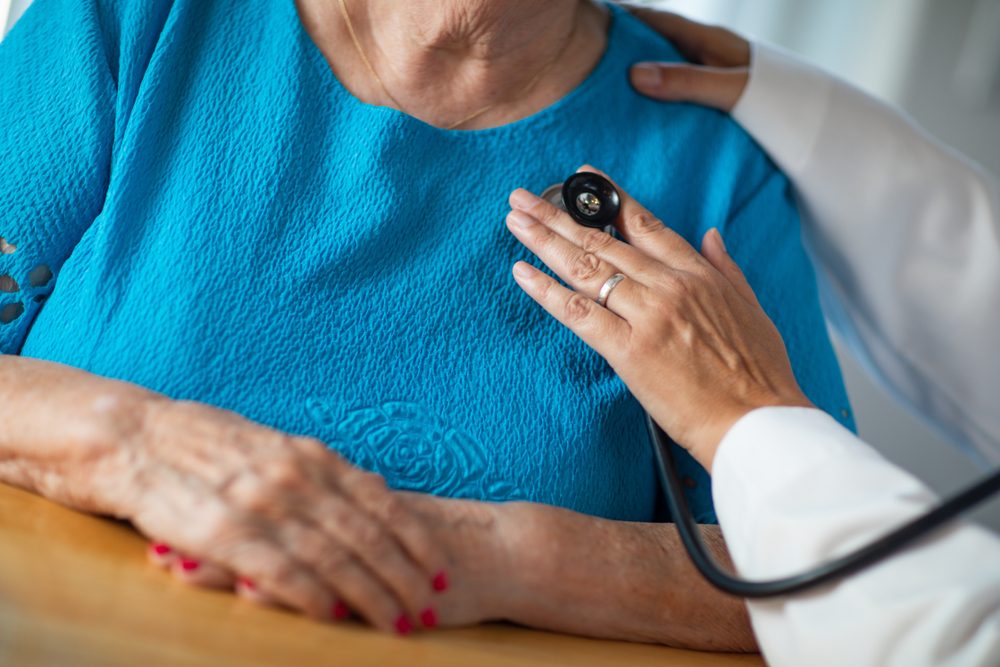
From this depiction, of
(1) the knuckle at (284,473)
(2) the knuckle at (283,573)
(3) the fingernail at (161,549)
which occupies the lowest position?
(3) the fingernail at (161,549)

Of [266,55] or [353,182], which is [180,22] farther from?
[353,182]

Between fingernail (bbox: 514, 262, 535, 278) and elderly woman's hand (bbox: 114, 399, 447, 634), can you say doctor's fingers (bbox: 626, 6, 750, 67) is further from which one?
elderly woman's hand (bbox: 114, 399, 447, 634)

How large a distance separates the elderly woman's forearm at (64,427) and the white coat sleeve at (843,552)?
481 mm

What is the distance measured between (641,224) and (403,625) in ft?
1.57

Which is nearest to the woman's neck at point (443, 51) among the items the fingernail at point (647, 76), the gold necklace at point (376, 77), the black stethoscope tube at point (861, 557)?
the gold necklace at point (376, 77)

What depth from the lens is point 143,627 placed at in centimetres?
58

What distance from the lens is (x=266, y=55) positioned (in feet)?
3.31

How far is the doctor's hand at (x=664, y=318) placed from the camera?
34.3 inches

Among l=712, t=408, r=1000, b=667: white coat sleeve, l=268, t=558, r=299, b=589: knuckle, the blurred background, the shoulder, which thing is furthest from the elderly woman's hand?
the blurred background

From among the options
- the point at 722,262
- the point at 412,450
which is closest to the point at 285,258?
the point at 412,450

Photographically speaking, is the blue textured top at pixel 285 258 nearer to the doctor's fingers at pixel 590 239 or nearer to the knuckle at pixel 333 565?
the doctor's fingers at pixel 590 239

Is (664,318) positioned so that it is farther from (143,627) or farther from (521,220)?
(143,627)

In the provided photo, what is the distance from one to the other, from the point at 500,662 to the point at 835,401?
60 centimetres

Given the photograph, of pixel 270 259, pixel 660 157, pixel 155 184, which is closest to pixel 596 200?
pixel 660 157
